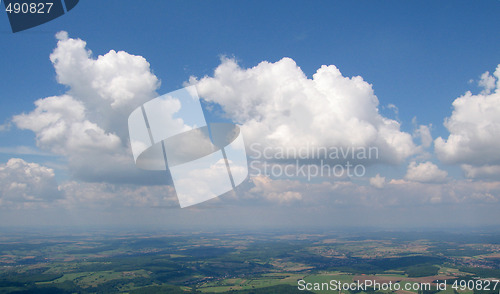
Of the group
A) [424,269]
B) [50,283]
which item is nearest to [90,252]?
[50,283]

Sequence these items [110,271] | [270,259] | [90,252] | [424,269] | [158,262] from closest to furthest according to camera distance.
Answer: [424,269]
[110,271]
[158,262]
[270,259]
[90,252]

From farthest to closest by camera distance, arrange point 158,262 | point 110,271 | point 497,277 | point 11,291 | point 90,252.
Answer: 1. point 90,252
2. point 158,262
3. point 110,271
4. point 497,277
5. point 11,291

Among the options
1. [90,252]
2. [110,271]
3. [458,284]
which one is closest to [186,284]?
[110,271]

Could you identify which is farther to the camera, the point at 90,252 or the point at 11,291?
the point at 90,252

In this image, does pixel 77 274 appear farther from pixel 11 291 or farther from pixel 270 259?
pixel 270 259

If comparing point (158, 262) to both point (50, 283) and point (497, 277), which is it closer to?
point (50, 283)

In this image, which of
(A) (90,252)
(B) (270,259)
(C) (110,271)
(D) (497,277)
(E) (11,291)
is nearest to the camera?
(E) (11,291)

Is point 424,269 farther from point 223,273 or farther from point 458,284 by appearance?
point 223,273

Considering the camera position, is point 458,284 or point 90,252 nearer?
point 458,284

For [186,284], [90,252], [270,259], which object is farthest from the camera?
[90,252]
